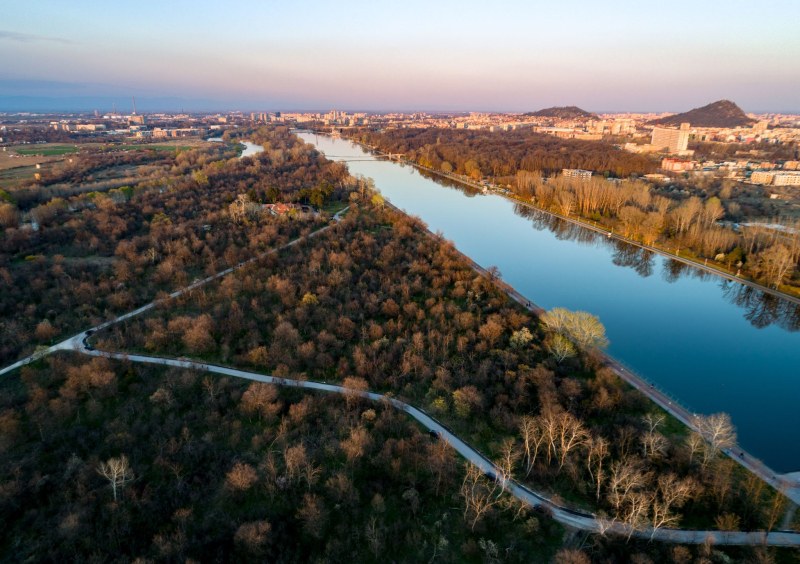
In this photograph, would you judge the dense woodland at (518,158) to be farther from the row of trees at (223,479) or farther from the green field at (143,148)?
the row of trees at (223,479)

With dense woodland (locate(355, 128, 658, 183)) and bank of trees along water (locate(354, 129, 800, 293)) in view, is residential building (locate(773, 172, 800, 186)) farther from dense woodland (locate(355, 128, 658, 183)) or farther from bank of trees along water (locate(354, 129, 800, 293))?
dense woodland (locate(355, 128, 658, 183))

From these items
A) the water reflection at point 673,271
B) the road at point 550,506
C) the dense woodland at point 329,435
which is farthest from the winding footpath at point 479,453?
the water reflection at point 673,271

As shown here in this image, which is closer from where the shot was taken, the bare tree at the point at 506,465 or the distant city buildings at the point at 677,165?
the bare tree at the point at 506,465

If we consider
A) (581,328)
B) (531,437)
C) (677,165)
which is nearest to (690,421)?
(581,328)

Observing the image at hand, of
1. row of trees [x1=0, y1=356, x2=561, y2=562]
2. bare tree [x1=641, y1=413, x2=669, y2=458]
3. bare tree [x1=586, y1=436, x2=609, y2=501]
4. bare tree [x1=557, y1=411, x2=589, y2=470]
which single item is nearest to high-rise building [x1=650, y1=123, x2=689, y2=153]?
bare tree [x1=641, y1=413, x2=669, y2=458]

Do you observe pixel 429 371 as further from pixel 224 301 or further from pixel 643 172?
pixel 643 172

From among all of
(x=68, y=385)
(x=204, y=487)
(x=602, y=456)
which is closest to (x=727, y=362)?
(x=602, y=456)

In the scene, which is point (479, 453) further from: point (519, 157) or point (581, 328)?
point (519, 157)
